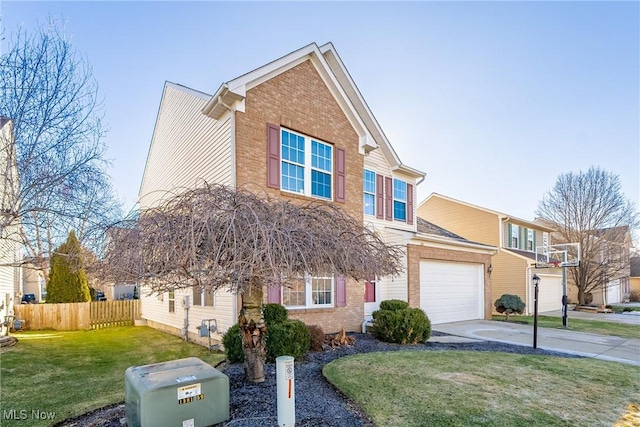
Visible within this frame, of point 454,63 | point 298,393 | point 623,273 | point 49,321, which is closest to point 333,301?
point 298,393

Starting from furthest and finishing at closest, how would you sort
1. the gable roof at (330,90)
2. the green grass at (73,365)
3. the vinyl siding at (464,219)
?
the vinyl siding at (464,219)
the gable roof at (330,90)
the green grass at (73,365)

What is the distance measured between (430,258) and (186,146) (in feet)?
32.8

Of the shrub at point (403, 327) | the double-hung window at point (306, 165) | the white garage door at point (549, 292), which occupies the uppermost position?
the double-hung window at point (306, 165)

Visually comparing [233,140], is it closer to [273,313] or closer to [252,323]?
[273,313]

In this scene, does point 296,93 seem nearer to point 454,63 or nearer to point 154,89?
point 454,63

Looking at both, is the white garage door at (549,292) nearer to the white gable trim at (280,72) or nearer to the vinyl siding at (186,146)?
the white gable trim at (280,72)

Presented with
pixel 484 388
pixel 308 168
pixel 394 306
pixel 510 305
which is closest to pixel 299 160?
pixel 308 168

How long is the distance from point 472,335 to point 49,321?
16.7 metres

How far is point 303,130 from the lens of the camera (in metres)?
10.8

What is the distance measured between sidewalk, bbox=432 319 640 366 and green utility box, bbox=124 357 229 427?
9.40 m

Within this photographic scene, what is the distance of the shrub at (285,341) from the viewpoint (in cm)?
728

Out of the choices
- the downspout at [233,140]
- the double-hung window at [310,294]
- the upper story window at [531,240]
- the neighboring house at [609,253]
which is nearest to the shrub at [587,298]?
the neighboring house at [609,253]

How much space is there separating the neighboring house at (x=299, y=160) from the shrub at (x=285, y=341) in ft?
5.17

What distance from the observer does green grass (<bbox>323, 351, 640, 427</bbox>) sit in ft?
15.5
